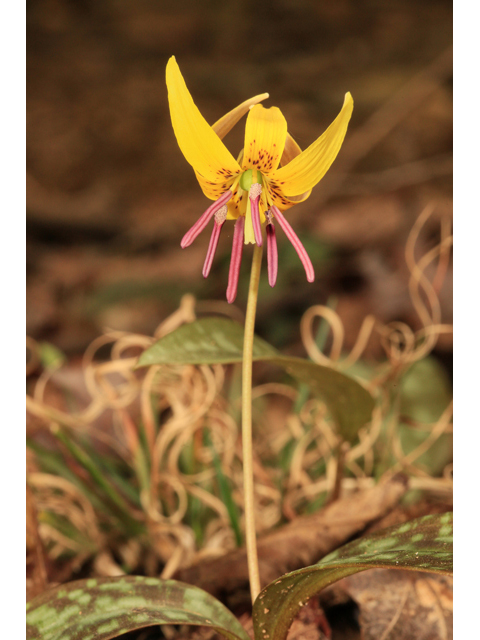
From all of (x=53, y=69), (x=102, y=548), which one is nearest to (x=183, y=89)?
(x=102, y=548)

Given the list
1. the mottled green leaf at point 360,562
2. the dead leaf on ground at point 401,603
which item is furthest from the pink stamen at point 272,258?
the dead leaf on ground at point 401,603

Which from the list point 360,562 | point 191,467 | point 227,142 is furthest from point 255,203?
point 227,142

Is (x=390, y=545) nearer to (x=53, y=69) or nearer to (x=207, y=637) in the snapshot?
(x=207, y=637)

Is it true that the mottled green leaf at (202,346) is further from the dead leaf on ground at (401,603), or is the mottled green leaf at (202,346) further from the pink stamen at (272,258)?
the dead leaf on ground at (401,603)

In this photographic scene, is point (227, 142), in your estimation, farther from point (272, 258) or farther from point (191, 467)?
point (272, 258)

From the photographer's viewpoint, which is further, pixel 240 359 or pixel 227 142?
pixel 227 142

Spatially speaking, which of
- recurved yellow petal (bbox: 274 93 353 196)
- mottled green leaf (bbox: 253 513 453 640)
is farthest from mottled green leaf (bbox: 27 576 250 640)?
recurved yellow petal (bbox: 274 93 353 196)
